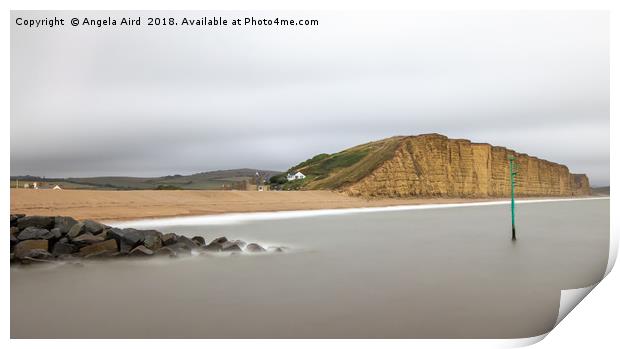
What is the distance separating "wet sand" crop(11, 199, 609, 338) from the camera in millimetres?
3379

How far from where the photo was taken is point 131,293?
433 cm

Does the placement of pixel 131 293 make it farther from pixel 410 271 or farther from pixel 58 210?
pixel 58 210

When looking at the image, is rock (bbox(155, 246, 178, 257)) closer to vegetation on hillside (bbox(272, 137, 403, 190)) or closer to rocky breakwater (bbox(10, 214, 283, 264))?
rocky breakwater (bbox(10, 214, 283, 264))

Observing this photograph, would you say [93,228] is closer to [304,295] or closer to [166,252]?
[166,252]

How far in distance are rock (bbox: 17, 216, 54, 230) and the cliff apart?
2806cm

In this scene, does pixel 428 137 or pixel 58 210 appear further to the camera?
pixel 428 137

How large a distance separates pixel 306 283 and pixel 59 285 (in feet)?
8.92

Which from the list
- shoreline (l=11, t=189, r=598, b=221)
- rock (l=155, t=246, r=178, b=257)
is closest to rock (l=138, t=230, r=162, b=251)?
rock (l=155, t=246, r=178, b=257)

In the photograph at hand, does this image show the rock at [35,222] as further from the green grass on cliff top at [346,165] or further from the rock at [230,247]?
the green grass on cliff top at [346,165]

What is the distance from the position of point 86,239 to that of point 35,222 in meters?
Answer: 0.94

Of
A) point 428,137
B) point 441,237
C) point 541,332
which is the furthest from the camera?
point 428,137
